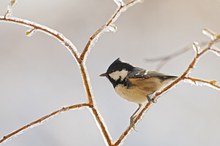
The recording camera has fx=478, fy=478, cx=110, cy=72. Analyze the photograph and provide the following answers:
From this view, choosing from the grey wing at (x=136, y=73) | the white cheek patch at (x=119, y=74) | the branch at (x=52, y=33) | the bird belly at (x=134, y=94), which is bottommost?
the bird belly at (x=134, y=94)

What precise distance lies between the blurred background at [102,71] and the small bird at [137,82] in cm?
134

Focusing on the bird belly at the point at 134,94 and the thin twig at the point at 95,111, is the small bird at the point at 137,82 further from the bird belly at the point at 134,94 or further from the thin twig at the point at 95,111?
the thin twig at the point at 95,111

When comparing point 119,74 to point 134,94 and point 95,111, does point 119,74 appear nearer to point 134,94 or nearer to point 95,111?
point 134,94

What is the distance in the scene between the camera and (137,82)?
4.25 ft

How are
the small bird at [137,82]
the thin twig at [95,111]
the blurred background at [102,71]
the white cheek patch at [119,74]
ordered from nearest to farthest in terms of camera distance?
1. the thin twig at [95,111]
2. the small bird at [137,82]
3. the white cheek patch at [119,74]
4. the blurred background at [102,71]

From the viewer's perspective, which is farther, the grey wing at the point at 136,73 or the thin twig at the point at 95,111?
the grey wing at the point at 136,73

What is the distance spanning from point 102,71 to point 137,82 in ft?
5.89

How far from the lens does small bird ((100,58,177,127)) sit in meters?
1.26

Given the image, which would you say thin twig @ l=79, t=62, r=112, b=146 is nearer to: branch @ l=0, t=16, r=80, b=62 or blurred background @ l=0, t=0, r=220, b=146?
branch @ l=0, t=16, r=80, b=62

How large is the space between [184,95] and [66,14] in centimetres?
111

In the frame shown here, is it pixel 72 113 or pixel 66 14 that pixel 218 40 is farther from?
pixel 66 14

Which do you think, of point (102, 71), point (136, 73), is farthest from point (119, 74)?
point (102, 71)

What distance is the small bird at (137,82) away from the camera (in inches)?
49.7

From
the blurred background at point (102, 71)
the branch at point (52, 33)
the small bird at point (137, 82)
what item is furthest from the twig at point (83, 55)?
the blurred background at point (102, 71)
